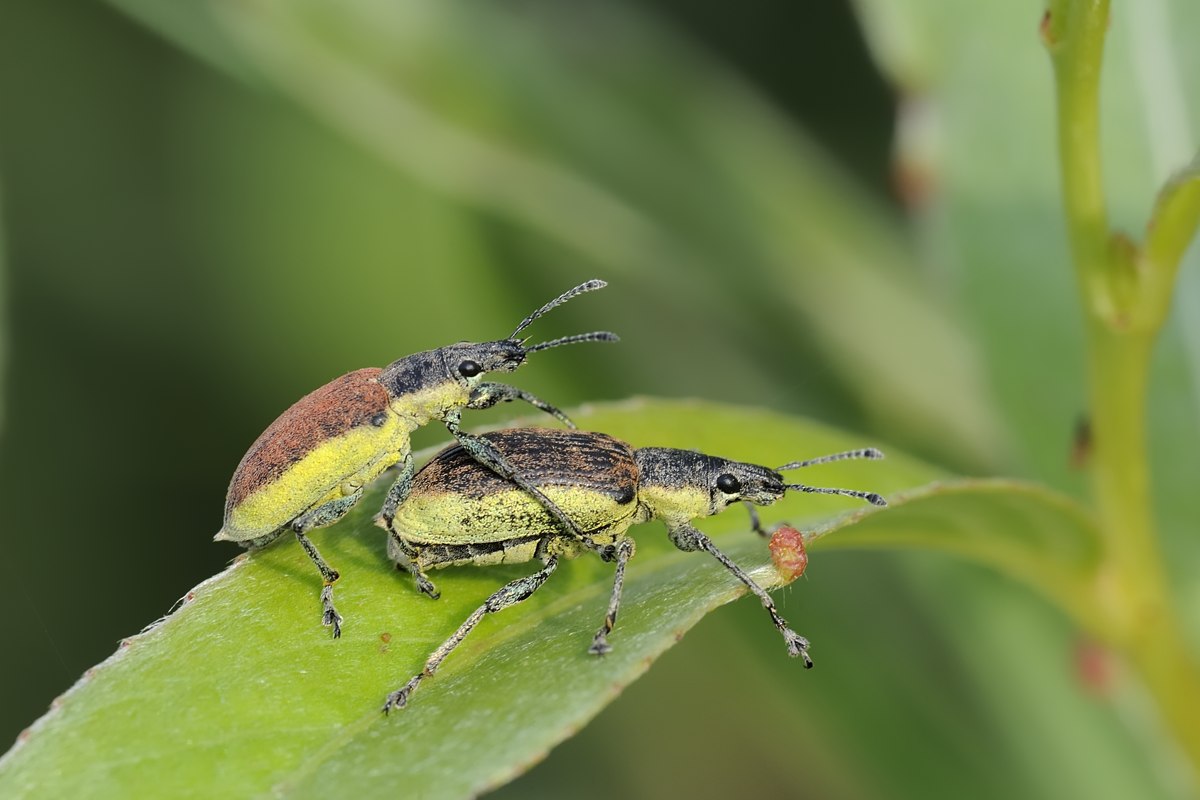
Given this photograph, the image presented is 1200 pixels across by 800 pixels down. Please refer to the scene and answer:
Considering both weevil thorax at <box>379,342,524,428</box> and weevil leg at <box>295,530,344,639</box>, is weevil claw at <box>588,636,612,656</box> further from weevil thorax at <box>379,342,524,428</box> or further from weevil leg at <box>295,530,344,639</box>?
weevil thorax at <box>379,342,524,428</box>

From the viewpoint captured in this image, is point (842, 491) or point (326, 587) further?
point (842, 491)

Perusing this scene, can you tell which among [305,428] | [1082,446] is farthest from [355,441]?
[1082,446]

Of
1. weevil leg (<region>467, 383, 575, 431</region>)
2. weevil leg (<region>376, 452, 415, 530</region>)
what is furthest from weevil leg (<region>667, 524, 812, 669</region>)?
weevil leg (<region>376, 452, 415, 530</region>)

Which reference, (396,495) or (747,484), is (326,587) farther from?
(747,484)

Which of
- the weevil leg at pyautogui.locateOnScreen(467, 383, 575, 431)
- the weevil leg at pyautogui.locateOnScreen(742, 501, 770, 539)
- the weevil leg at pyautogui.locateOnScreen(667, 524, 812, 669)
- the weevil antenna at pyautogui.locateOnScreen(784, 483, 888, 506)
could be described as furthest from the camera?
the weevil leg at pyautogui.locateOnScreen(467, 383, 575, 431)

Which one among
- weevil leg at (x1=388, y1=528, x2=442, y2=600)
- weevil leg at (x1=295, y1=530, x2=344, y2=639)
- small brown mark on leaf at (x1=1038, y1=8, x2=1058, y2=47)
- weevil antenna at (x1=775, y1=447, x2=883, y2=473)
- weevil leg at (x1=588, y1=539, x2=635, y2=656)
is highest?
small brown mark on leaf at (x1=1038, y1=8, x2=1058, y2=47)

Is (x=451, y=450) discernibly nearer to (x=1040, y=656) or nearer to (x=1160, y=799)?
(x=1040, y=656)

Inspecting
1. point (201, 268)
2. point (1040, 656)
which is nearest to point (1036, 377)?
point (1040, 656)
